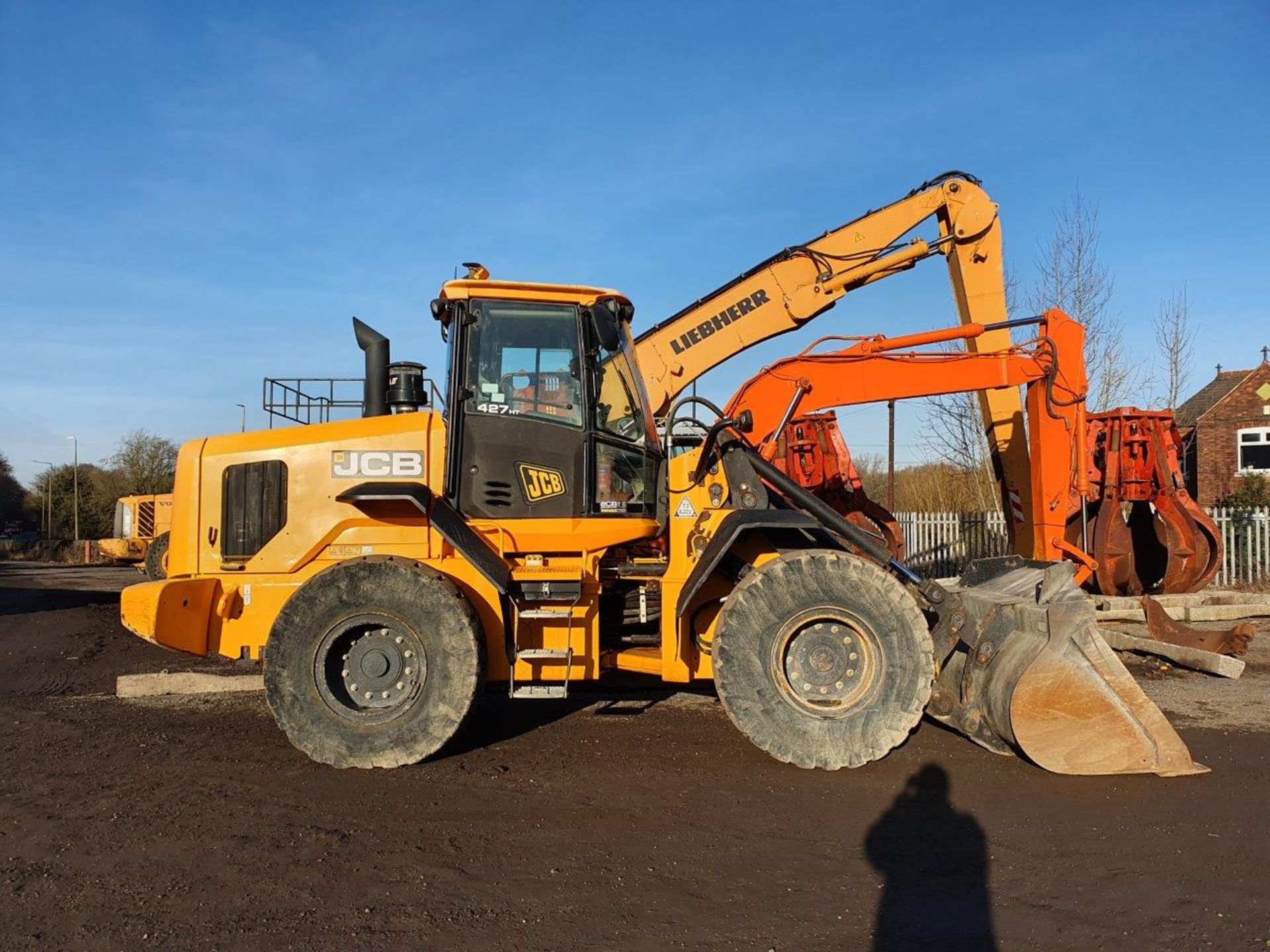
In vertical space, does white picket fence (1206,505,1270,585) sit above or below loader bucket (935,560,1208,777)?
above

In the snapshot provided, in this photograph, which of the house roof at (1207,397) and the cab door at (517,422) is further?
the house roof at (1207,397)

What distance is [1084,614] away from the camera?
521 centimetres

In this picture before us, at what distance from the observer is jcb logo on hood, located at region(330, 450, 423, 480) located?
19.4ft

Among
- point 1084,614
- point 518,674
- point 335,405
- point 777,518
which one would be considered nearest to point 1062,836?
point 1084,614

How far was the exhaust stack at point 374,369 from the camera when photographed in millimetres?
6699

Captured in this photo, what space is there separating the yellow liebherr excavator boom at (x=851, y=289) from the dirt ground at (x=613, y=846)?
3467 millimetres

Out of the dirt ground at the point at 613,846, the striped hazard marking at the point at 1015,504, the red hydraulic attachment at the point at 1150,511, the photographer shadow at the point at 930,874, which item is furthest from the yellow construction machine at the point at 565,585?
the red hydraulic attachment at the point at 1150,511

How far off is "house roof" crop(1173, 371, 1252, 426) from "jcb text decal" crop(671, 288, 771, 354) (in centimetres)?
2181

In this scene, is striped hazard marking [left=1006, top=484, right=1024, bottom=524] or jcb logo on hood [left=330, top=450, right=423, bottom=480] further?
striped hazard marking [left=1006, top=484, right=1024, bottom=524]

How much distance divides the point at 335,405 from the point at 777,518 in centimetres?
362

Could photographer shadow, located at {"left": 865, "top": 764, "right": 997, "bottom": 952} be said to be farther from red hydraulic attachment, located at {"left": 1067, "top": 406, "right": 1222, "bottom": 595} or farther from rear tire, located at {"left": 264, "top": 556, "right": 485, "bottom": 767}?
red hydraulic attachment, located at {"left": 1067, "top": 406, "right": 1222, "bottom": 595}

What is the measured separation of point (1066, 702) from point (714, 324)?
4.93 metres

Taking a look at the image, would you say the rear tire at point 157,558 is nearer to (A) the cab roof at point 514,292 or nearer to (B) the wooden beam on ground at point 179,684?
(B) the wooden beam on ground at point 179,684

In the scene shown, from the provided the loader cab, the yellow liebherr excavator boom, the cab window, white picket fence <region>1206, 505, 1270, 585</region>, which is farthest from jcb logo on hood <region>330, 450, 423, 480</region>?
white picket fence <region>1206, 505, 1270, 585</region>
